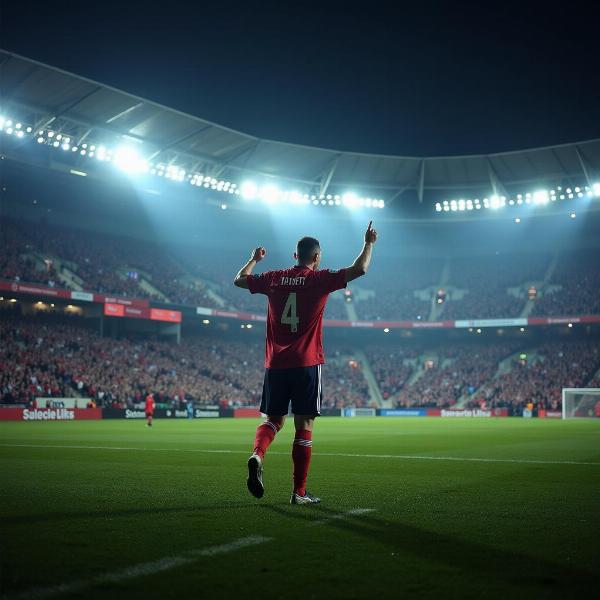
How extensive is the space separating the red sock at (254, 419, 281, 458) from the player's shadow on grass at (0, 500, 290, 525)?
513 mm

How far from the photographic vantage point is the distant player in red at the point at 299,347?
7.00 meters

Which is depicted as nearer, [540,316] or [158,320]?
[158,320]

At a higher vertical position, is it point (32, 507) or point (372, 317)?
point (372, 317)

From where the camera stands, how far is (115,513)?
610 cm

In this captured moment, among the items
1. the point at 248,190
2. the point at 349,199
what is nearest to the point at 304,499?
the point at 248,190

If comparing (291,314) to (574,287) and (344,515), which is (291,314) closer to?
(344,515)

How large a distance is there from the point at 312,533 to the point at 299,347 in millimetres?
2271

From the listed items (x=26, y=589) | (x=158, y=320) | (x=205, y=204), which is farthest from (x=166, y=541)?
(x=205, y=204)

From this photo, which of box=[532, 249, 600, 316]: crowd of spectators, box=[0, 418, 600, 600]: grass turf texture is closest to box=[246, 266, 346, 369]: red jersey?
box=[0, 418, 600, 600]: grass turf texture

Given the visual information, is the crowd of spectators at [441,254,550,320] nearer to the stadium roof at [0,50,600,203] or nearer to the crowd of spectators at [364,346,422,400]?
the crowd of spectators at [364,346,422,400]

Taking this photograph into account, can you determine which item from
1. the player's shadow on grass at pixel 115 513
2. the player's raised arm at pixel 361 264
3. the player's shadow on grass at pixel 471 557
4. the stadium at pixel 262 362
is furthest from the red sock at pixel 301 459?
the player's raised arm at pixel 361 264

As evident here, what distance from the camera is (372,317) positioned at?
2776 inches

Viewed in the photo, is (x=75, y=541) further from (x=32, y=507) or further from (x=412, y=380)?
(x=412, y=380)

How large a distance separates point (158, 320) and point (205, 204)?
36.4 ft
